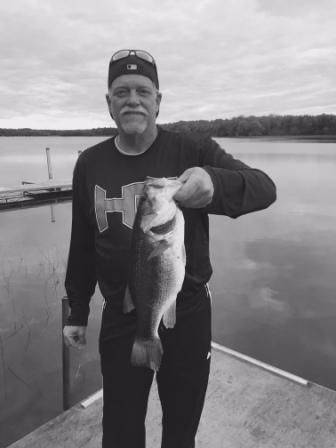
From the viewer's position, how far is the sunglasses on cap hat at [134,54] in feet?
7.48

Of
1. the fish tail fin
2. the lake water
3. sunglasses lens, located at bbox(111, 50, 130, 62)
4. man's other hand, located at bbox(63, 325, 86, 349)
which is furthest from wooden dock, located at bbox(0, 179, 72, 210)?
the fish tail fin

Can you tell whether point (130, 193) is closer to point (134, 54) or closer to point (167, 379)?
point (134, 54)

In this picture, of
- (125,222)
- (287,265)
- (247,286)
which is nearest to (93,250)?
(125,222)

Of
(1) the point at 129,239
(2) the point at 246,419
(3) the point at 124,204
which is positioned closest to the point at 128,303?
(1) the point at 129,239

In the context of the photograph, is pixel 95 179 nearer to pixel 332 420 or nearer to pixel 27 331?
pixel 332 420

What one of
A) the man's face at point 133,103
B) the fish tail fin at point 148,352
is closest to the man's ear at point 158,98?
the man's face at point 133,103

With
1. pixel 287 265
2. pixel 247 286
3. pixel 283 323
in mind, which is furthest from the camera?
pixel 287 265

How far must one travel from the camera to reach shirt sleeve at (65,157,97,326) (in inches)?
96.8

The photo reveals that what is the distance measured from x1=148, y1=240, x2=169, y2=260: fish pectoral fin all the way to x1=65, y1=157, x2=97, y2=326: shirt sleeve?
2.48 feet

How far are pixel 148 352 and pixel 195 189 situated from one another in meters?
0.94

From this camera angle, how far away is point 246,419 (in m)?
3.36

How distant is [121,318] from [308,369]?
5298 mm

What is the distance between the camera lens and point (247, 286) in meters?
9.48

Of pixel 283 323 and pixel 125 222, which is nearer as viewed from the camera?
pixel 125 222
